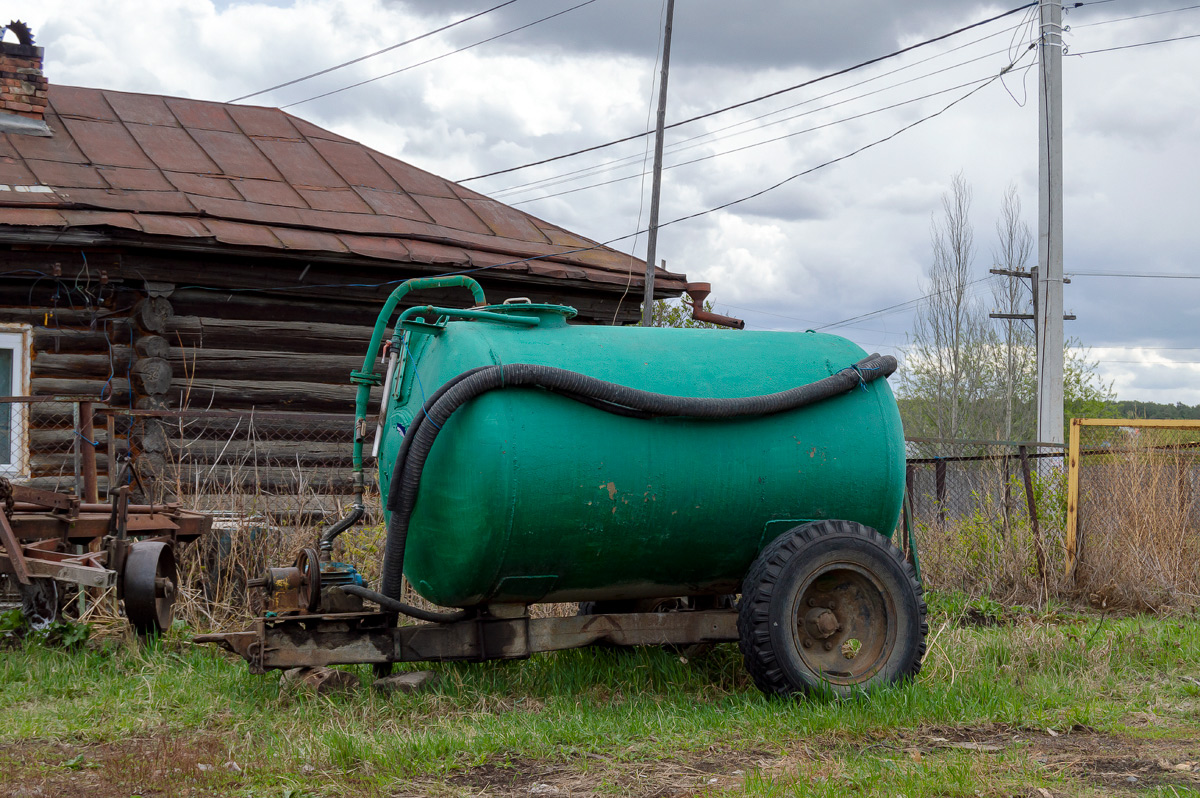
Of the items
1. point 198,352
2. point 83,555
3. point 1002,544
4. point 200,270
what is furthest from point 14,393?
point 1002,544

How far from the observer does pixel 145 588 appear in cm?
596

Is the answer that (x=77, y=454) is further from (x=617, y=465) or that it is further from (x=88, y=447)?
(x=617, y=465)

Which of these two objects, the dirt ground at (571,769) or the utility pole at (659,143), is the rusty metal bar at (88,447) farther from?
the utility pole at (659,143)

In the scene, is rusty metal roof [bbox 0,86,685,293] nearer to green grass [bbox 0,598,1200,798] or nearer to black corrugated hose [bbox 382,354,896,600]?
green grass [bbox 0,598,1200,798]

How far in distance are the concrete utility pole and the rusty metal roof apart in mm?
4672

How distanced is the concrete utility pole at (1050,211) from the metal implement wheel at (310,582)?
10.3 m

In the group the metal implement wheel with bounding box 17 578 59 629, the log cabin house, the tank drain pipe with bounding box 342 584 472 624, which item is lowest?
the metal implement wheel with bounding box 17 578 59 629

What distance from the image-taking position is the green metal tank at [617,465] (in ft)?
15.6

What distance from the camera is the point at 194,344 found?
31.9ft

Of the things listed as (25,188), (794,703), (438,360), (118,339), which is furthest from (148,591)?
(25,188)

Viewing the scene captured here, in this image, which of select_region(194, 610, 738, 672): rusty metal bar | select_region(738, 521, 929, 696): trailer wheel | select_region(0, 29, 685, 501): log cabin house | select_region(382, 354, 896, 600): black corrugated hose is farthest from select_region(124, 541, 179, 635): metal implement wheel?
select_region(738, 521, 929, 696): trailer wheel

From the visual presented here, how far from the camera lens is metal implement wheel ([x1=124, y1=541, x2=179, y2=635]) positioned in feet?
19.6

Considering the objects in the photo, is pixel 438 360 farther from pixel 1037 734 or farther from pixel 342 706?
pixel 1037 734

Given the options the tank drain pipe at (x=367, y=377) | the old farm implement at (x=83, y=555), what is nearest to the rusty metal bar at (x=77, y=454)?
the old farm implement at (x=83, y=555)
